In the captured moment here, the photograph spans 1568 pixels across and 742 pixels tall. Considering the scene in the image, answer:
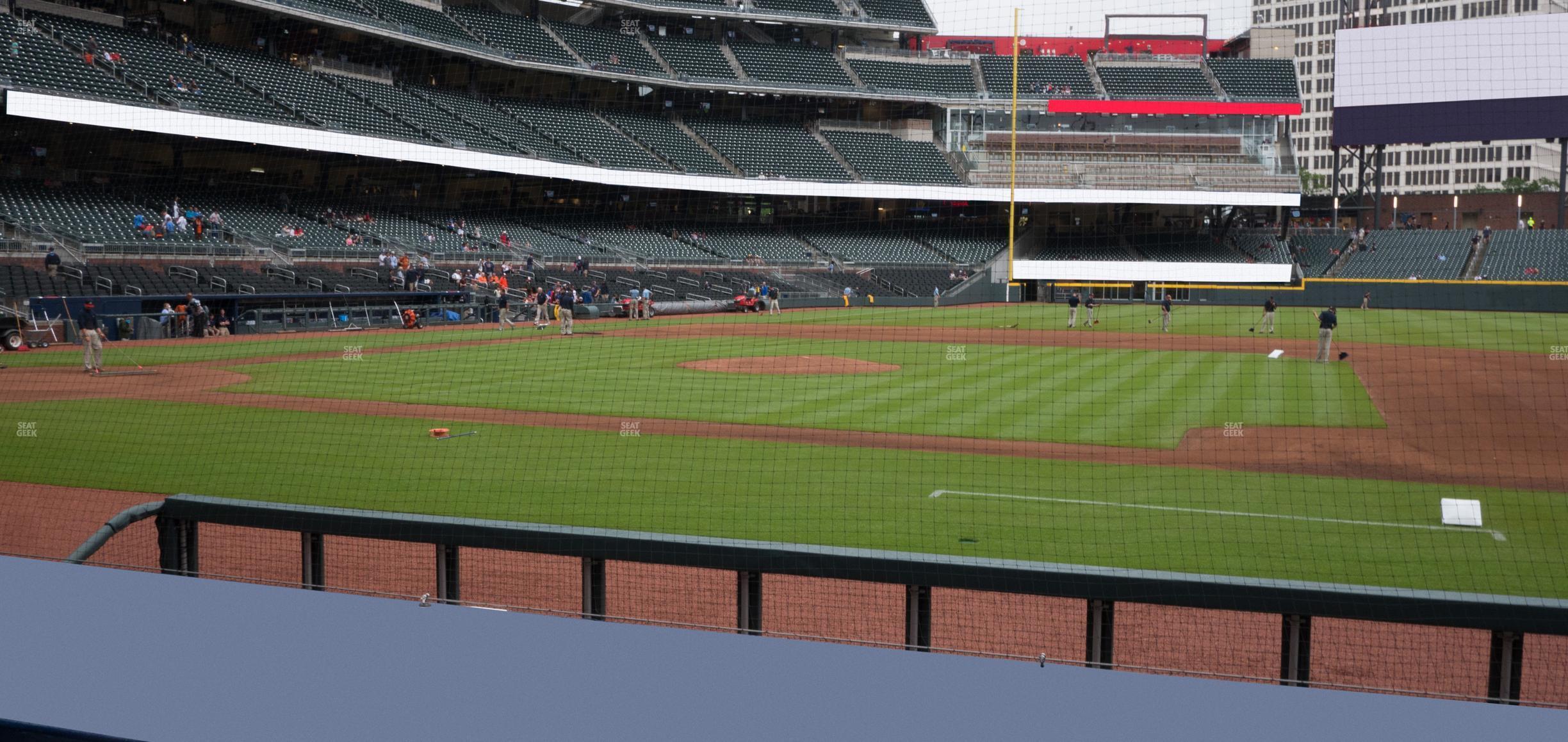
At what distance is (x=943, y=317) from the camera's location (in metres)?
39.3

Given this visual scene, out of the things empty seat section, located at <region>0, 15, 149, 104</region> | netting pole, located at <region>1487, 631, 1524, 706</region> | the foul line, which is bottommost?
the foul line

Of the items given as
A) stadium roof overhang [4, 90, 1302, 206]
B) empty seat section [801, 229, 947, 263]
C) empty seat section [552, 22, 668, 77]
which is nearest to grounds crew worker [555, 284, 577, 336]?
stadium roof overhang [4, 90, 1302, 206]

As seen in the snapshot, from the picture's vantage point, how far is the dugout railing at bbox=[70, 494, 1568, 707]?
4.36 metres

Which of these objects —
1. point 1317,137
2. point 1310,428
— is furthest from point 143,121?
point 1317,137

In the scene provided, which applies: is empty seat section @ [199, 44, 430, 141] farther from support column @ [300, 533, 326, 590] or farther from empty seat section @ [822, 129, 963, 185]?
support column @ [300, 533, 326, 590]

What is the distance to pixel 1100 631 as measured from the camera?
456 cm

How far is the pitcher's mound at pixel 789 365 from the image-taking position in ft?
72.0

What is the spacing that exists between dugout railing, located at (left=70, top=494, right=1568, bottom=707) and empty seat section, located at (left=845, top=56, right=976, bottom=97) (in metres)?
55.6

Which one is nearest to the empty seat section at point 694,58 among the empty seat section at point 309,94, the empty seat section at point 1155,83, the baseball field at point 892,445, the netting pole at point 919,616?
the empty seat section at point 309,94

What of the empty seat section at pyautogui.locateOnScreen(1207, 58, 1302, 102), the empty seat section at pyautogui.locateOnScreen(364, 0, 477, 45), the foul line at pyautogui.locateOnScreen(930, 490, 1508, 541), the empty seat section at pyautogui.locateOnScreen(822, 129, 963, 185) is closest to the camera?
the foul line at pyautogui.locateOnScreen(930, 490, 1508, 541)

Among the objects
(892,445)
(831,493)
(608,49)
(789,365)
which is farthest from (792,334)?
(608,49)

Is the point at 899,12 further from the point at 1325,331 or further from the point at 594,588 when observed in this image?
the point at 594,588

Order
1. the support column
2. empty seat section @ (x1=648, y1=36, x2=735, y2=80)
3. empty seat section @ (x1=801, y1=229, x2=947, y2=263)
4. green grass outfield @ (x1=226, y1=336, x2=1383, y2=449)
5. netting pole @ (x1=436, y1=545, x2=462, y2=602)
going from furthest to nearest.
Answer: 1. empty seat section @ (x1=648, y1=36, x2=735, y2=80)
2. empty seat section @ (x1=801, y1=229, x2=947, y2=263)
3. green grass outfield @ (x1=226, y1=336, x2=1383, y2=449)
4. the support column
5. netting pole @ (x1=436, y1=545, x2=462, y2=602)

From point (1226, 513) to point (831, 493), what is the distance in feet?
11.7
